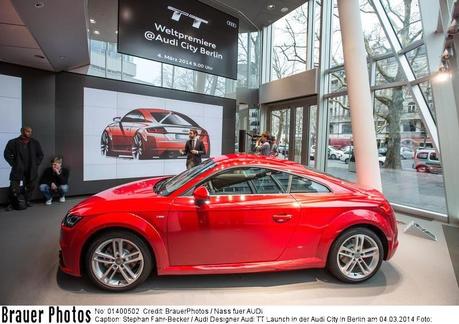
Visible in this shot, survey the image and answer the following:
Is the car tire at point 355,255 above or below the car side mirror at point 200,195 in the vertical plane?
below

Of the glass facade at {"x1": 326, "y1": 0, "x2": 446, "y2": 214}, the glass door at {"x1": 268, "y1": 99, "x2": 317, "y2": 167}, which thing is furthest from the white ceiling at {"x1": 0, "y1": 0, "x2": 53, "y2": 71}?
the glass door at {"x1": 268, "y1": 99, "x2": 317, "y2": 167}

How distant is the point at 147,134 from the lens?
7.39 m

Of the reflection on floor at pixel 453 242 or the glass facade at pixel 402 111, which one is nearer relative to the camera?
the reflection on floor at pixel 453 242

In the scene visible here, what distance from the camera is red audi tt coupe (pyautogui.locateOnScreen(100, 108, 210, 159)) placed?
6812 millimetres

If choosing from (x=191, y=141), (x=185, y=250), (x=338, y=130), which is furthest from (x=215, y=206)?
(x=338, y=130)

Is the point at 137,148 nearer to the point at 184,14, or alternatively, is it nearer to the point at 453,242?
the point at 184,14

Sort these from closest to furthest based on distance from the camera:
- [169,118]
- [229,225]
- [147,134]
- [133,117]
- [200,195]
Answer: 1. [200,195]
2. [229,225]
3. [133,117]
4. [147,134]
5. [169,118]

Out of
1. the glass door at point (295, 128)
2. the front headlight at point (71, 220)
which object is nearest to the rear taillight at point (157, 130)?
the glass door at point (295, 128)

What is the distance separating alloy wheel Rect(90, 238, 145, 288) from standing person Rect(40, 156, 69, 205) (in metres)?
3.89

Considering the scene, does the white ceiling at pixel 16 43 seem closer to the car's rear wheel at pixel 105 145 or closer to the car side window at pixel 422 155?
the car's rear wheel at pixel 105 145

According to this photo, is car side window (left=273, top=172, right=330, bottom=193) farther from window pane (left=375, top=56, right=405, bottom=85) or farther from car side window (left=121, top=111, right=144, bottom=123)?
car side window (left=121, top=111, right=144, bottom=123)

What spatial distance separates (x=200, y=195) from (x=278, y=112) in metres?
8.25

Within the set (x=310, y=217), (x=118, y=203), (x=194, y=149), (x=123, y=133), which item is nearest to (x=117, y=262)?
(x=118, y=203)

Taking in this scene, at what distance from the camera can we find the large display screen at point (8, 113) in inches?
209
